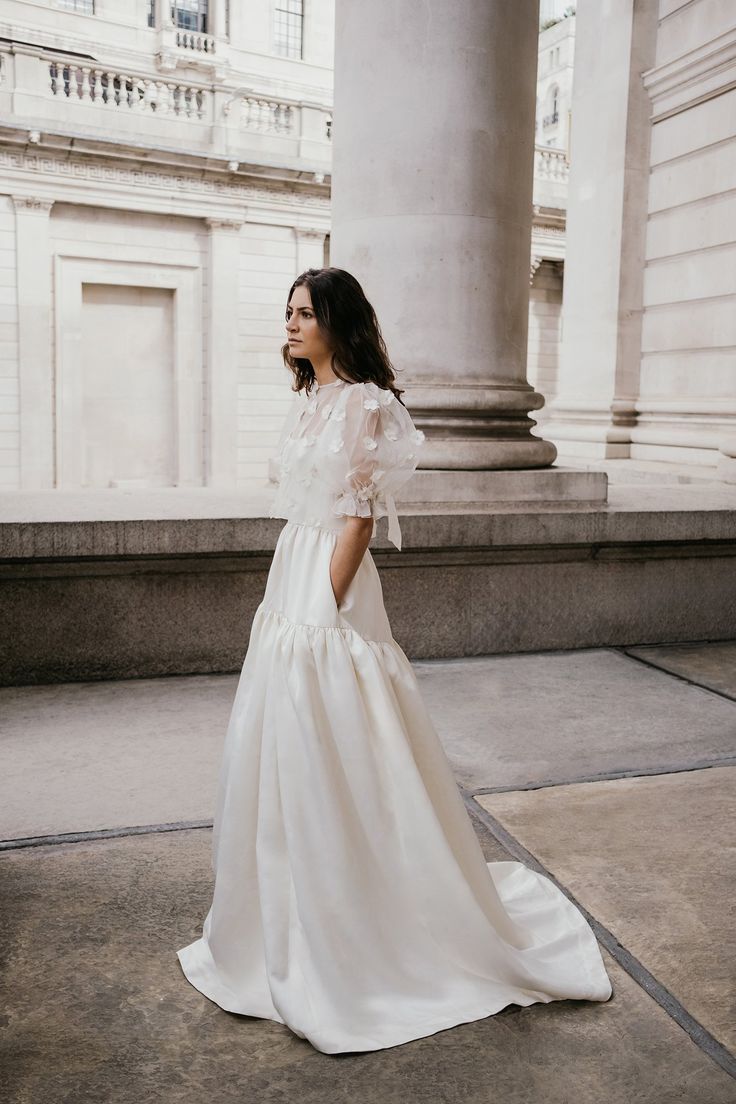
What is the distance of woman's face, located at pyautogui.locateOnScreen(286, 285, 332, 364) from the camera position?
2502 mm

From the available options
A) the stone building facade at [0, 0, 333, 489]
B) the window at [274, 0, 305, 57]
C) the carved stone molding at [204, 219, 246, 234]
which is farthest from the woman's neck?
the window at [274, 0, 305, 57]

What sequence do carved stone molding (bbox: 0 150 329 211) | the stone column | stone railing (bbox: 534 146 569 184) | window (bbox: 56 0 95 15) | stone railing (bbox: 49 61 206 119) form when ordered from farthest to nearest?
stone railing (bbox: 534 146 569 184), window (bbox: 56 0 95 15), stone railing (bbox: 49 61 206 119), carved stone molding (bbox: 0 150 329 211), the stone column

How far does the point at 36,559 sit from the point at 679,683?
3.31 meters

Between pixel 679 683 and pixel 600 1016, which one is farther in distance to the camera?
pixel 679 683

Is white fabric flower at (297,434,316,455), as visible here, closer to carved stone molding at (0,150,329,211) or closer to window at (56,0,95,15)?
carved stone molding at (0,150,329,211)

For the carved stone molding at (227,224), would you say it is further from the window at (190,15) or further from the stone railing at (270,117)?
the window at (190,15)

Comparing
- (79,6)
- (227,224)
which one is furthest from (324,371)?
(79,6)

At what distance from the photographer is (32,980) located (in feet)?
8.29

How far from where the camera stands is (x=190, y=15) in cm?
2395

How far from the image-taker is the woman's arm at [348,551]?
246cm

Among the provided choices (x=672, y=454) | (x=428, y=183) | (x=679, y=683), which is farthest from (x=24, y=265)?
(x=679, y=683)

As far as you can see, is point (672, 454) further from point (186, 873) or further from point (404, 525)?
point (186, 873)

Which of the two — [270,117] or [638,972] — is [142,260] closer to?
[270,117]

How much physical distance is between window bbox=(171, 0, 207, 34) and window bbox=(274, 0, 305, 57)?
1.86 meters
